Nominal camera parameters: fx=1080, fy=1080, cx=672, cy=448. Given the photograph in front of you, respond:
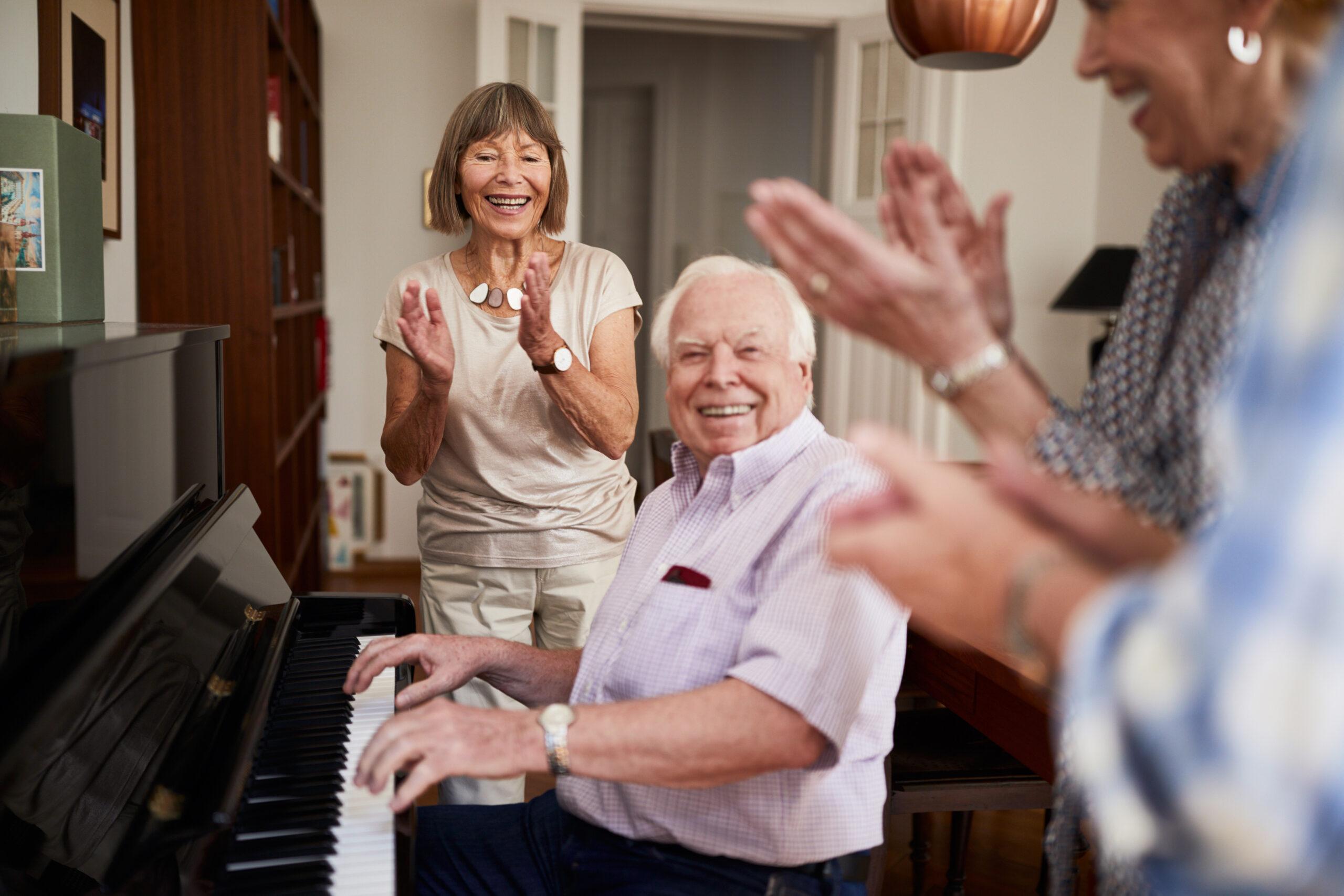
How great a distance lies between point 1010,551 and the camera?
609 millimetres

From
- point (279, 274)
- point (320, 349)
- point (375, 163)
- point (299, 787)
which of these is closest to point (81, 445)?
point (299, 787)

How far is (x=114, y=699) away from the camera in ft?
3.66

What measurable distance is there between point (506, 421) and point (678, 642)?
843 millimetres

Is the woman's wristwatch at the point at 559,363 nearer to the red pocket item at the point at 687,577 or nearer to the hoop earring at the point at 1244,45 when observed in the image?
the red pocket item at the point at 687,577

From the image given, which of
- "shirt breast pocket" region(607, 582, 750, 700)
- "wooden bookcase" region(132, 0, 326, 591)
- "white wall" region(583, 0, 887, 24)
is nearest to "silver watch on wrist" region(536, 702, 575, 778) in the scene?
"shirt breast pocket" region(607, 582, 750, 700)

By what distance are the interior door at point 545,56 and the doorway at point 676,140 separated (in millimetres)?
1689

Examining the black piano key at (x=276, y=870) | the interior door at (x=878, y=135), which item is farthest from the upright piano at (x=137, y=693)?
the interior door at (x=878, y=135)

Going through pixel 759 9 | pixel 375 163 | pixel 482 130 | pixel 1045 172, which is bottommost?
pixel 482 130

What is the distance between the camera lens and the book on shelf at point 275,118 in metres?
3.20

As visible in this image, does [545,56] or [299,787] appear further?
[545,56]

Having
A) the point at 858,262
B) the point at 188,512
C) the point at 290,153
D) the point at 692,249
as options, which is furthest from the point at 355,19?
the point at 858,262

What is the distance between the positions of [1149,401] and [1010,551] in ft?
1.00

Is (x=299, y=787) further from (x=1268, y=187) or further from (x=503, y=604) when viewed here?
(x=1268, y=187)

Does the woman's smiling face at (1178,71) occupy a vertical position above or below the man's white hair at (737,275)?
above
